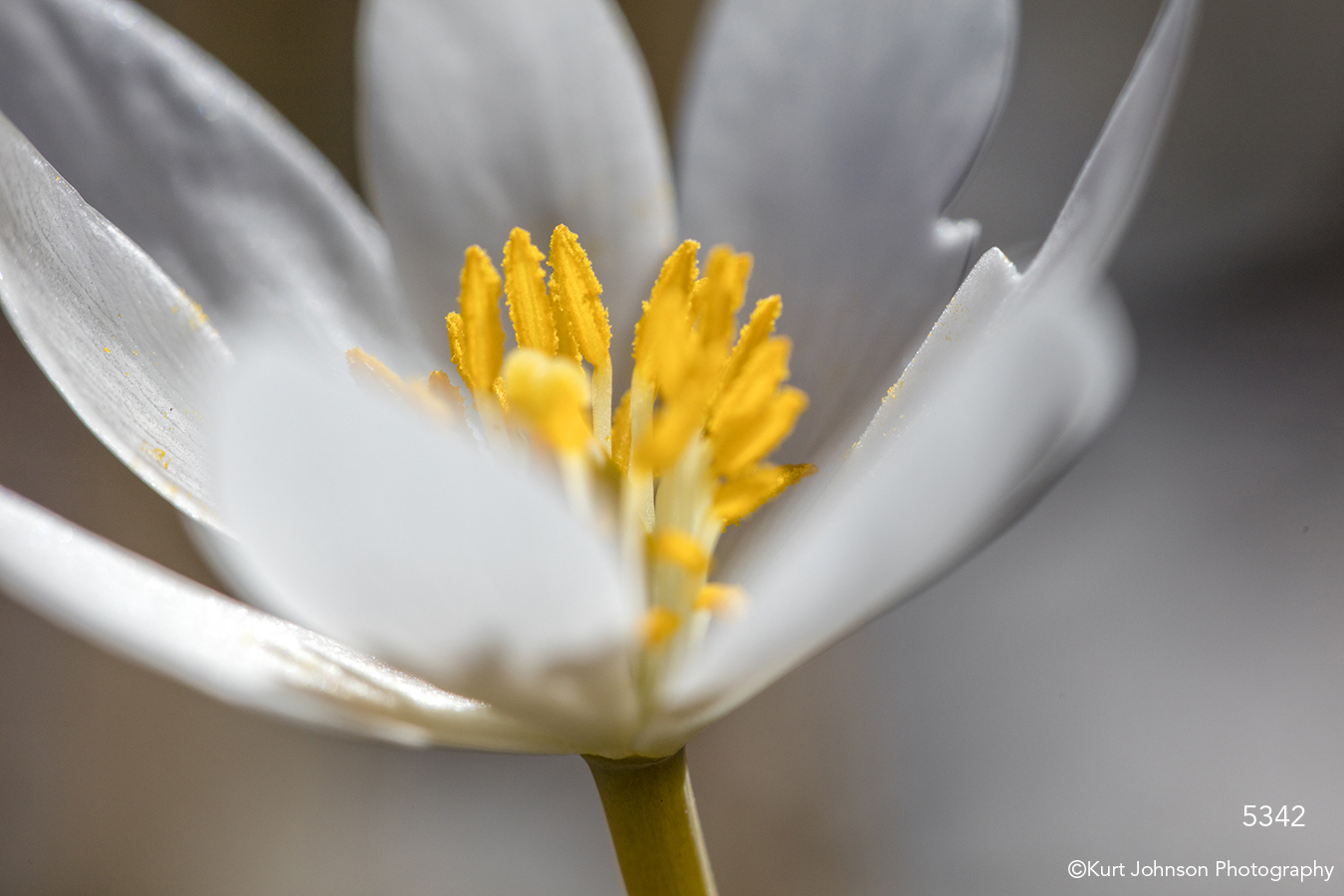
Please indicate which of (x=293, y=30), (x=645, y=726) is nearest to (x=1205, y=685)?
(x=645, y=726)

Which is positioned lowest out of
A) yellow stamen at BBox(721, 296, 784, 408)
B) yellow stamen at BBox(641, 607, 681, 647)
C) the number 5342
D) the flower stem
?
the number 5342

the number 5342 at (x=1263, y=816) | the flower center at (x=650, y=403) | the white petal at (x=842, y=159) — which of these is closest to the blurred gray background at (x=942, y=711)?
the number 5342 at (x=1263, y=816)

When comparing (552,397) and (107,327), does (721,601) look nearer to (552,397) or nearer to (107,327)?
(552,397)

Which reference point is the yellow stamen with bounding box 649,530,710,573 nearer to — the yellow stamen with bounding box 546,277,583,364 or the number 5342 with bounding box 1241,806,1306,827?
the yellow stamen with bounding box 546,277,583,364

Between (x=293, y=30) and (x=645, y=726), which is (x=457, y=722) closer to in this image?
(x=645, y=726)

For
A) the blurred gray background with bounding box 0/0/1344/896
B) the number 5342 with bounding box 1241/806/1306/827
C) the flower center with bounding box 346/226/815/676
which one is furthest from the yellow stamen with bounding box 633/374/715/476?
the number 5342 with bounding box 1241/806/1306/827

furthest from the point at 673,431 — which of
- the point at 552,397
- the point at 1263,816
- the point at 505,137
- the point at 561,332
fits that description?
the point at 1263,816
